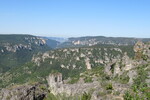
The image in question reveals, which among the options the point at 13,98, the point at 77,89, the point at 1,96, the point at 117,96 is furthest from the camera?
the point at 1,96

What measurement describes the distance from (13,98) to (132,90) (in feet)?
263

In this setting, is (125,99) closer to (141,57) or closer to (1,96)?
(141,57)

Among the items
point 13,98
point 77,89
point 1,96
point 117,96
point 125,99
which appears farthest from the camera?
point 1,96

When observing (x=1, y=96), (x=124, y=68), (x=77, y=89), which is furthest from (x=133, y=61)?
(x=1, y=96)

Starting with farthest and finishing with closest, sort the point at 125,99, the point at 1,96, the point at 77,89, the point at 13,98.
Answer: the point at 1,96, the point at 13,98, the point at 77,89, the point at 125,99

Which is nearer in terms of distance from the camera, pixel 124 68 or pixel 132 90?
pixel 132 90

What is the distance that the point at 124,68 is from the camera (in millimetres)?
144125

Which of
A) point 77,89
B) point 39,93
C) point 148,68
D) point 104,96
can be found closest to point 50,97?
point 39,93

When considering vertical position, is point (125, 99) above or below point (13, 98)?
above

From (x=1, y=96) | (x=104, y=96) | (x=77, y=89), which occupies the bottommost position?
(x=1, y=96)

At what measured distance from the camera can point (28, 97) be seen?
137m

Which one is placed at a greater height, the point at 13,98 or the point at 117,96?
the point at 117,96

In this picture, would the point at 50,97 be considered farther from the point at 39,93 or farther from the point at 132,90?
the point at 132,90

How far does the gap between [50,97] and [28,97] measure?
43.6 feet
